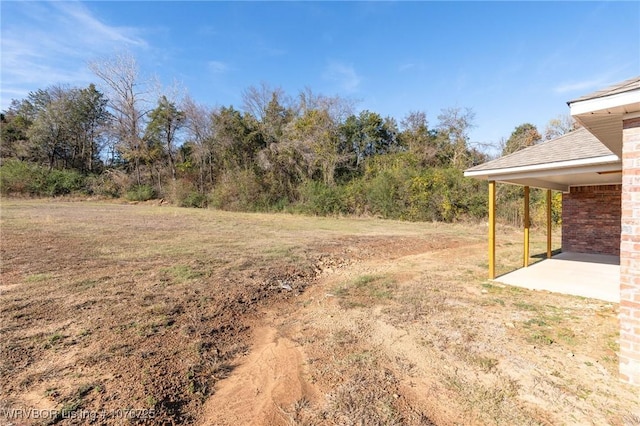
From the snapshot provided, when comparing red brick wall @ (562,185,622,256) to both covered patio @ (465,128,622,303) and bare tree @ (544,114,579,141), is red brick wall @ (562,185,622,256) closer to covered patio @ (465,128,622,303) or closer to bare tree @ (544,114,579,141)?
covered patio @ (465,128,622,303)

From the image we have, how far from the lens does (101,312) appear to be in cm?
356

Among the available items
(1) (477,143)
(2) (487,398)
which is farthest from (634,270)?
(1) (477,143)

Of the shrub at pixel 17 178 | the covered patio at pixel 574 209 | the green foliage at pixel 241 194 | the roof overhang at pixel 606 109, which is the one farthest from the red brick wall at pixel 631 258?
the shrub at pixel 17 178

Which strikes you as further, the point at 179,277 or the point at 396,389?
the point at 179,277

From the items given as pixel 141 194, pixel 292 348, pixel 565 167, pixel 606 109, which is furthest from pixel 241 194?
pixel 606 109

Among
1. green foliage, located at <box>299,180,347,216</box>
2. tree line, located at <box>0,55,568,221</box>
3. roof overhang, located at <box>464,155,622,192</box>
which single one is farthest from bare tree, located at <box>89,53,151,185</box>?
roof overhang, located at <box>464,155,622,192</box>

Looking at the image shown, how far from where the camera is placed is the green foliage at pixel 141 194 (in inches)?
1014

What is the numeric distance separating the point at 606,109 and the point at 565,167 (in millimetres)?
3229

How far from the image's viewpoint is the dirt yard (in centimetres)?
204

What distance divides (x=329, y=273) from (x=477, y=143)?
18898mm

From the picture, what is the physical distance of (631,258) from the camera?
229 centimetres

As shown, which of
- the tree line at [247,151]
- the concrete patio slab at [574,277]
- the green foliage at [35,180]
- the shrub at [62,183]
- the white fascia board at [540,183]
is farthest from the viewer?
the shrub at [62,183]

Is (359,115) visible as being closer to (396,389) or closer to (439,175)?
(439,175)

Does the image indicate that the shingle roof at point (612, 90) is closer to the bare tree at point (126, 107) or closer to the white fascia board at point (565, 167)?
the white fascia board at point (565, 167)
